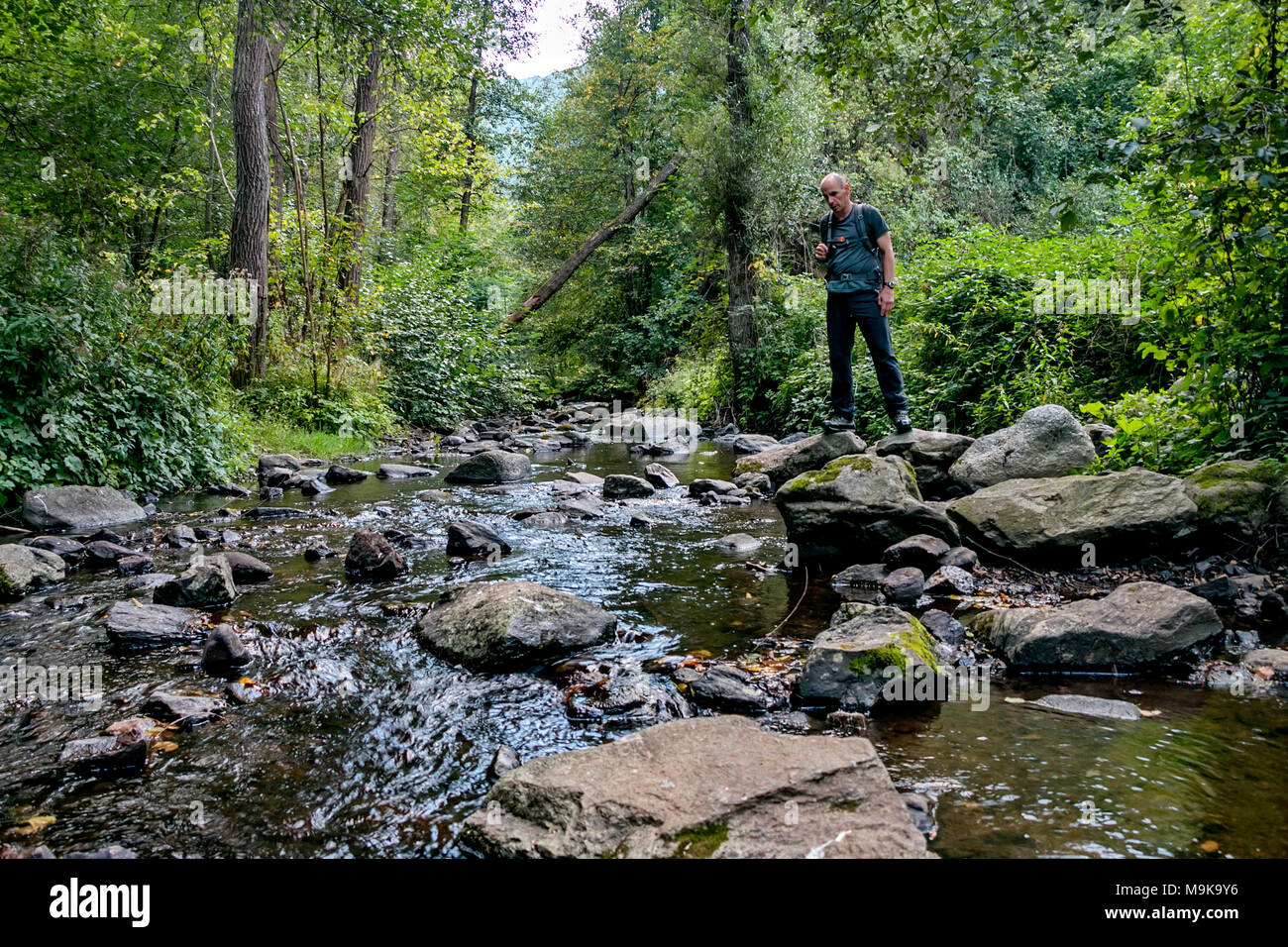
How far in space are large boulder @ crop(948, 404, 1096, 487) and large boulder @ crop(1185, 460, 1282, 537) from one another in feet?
4.28

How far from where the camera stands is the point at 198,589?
18.0 feet

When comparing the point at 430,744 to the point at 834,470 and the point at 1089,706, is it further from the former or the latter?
the point at 834,470

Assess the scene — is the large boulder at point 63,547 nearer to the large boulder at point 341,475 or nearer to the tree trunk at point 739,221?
the large boulder at point 341,475

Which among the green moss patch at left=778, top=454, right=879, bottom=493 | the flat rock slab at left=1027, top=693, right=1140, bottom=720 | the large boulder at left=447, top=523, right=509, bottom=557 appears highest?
the green moss patch at left=778, top=454, right=879, bottom=493

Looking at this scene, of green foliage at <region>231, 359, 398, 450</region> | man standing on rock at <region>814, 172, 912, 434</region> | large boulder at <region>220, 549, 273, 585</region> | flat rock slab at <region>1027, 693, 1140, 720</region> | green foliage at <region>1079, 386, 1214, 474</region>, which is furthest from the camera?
green foliage at <region>231, 359, 398, 450</region>

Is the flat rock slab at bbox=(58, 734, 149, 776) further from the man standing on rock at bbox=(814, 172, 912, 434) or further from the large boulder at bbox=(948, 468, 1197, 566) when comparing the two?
the man standing on rock at bbox=(814, 172, 912, 434)

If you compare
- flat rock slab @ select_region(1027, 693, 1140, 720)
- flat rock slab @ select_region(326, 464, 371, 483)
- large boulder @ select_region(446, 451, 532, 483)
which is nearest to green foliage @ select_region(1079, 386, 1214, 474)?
flat rock slab @ select_region(1027, 693, 1140, 720)

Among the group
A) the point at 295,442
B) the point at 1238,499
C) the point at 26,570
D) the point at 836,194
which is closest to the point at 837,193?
the point at 836,194

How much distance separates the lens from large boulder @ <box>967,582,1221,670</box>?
4.12 m

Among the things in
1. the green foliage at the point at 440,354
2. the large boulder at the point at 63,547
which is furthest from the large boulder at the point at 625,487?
the green foliage at the point at 440,354

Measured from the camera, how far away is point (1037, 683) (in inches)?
159

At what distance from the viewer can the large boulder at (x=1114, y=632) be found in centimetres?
412

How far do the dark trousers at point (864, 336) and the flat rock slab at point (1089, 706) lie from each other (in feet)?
13.8
